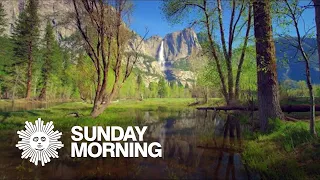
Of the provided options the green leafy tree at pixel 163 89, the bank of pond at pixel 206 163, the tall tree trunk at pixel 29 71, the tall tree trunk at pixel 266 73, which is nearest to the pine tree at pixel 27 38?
the tall tree trunk at pixel 29 71

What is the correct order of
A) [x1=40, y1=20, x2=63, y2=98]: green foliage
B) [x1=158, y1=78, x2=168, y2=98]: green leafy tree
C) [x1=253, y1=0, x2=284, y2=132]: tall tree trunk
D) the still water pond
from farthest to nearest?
1. [x1=158, y1=78, x2=168, y2=98]: green leafy tree
2. [x1=40, y1=20, x2=63, y2=98]: green foliage
3. [x1=253, y1=0, x2=284, y2=132]: tall tree trunk
4. the still water pond

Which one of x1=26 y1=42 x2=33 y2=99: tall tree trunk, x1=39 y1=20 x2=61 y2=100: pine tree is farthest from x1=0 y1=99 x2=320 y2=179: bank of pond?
x1=39 y1=20 x2=61 y2=100: pine tree

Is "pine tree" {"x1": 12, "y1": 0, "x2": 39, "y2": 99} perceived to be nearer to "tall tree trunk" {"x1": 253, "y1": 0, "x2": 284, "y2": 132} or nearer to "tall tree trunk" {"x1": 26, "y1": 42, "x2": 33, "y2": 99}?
"tall tree trunk" {"x1": 26, "y1": 42, "x2": 33, "y2": 99}

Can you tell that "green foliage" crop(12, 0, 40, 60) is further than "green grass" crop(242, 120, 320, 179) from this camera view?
Yes

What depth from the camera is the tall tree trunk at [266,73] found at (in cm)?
1131

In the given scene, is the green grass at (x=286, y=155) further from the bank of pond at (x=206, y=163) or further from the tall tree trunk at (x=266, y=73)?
the tall tree trunk at (x=266, y=73)

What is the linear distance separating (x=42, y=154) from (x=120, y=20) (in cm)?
1612

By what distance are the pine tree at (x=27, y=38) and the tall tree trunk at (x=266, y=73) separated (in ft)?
201

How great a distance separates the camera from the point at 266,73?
11453 millimetres

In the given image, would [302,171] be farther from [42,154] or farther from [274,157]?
[42,154]

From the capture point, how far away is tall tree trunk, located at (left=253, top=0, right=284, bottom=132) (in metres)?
11.3

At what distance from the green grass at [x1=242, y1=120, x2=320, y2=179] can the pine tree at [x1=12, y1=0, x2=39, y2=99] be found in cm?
6287

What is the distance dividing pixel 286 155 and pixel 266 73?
4.99 m

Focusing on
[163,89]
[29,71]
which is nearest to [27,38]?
[29,71]
